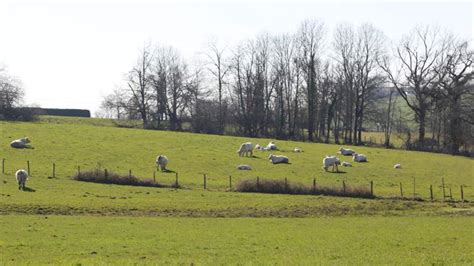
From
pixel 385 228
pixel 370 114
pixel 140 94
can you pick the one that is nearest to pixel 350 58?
pixel 370 114

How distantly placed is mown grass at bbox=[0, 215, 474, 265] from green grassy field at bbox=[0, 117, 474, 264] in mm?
52

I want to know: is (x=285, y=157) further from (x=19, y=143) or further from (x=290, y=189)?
(x=19, y=143)

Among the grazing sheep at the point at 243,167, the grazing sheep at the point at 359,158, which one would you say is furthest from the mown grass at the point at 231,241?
the grazing sheep at the point at 359,158

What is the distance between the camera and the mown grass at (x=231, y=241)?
20.3m

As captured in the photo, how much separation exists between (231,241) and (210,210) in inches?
483

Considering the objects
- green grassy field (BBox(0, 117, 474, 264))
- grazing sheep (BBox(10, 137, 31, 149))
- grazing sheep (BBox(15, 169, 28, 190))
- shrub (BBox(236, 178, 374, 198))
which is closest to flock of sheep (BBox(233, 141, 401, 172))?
green grassy field (BBox(0, 117, 474, 264))

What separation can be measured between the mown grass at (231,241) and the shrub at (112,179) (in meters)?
12.8

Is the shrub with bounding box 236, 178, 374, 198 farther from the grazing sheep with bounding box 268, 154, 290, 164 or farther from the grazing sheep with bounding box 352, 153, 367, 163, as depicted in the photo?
the grazing sheep with bounding box 352, 153, 367, 163

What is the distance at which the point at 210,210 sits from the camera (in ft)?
122

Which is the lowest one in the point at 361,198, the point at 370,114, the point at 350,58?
the point at 361,198

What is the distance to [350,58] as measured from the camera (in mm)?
106250

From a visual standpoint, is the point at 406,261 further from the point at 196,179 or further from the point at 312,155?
the point at 312,155

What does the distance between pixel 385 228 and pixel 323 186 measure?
16089mm

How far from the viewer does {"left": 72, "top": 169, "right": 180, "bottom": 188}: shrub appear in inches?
1784
